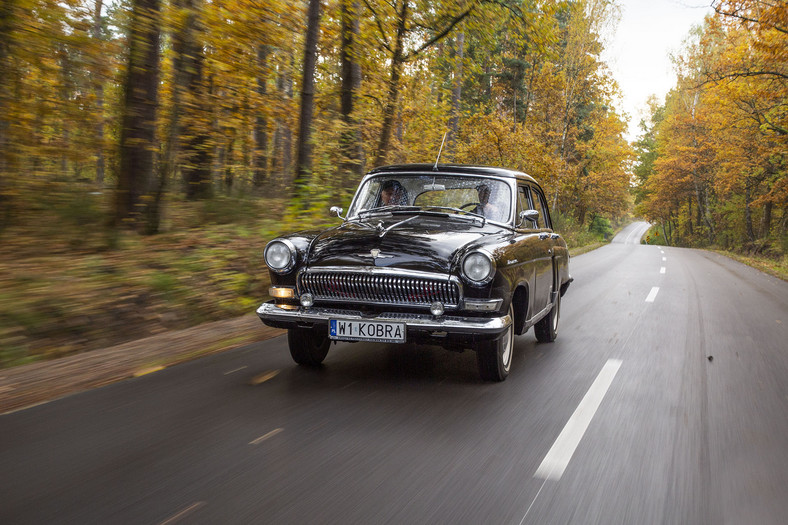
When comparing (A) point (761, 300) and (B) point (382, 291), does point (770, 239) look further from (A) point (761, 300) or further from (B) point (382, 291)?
(B) point (382, 291)

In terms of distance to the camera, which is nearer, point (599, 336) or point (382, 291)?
point (382, 291)

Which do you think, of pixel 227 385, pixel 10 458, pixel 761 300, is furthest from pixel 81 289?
pixel 761 300

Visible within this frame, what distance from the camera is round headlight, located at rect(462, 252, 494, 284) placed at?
4.38m

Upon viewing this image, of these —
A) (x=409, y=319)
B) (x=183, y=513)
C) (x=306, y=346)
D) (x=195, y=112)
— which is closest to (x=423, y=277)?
(x=409, y=319)

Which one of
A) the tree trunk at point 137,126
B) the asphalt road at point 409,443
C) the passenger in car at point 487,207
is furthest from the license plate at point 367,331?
the tree trunk at point 137,126

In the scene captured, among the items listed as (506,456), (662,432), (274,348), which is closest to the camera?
(506,456)

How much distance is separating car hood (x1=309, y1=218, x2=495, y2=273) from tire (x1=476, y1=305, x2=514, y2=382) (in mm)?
681

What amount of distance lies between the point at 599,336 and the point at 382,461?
181 inches

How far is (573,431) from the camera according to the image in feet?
12.4

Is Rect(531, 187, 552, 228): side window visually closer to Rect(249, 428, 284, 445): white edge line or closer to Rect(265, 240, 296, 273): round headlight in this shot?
Rect(265, 240, 296, 273): round headlight

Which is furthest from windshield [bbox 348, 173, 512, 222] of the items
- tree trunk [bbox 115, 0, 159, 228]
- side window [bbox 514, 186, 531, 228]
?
tree trunk [bbox 115, 0, 159, 228]

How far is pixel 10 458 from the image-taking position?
308 cm

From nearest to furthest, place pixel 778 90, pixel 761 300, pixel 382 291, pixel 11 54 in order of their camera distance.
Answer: pixel 382 291 → pixel 11 54 → pixel 761 300 → pixel 778 90

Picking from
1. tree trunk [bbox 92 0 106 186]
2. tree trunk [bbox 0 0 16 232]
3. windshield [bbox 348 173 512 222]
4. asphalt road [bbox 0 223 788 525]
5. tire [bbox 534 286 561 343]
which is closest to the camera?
asphalt road [bbox 0 223 788 525]
